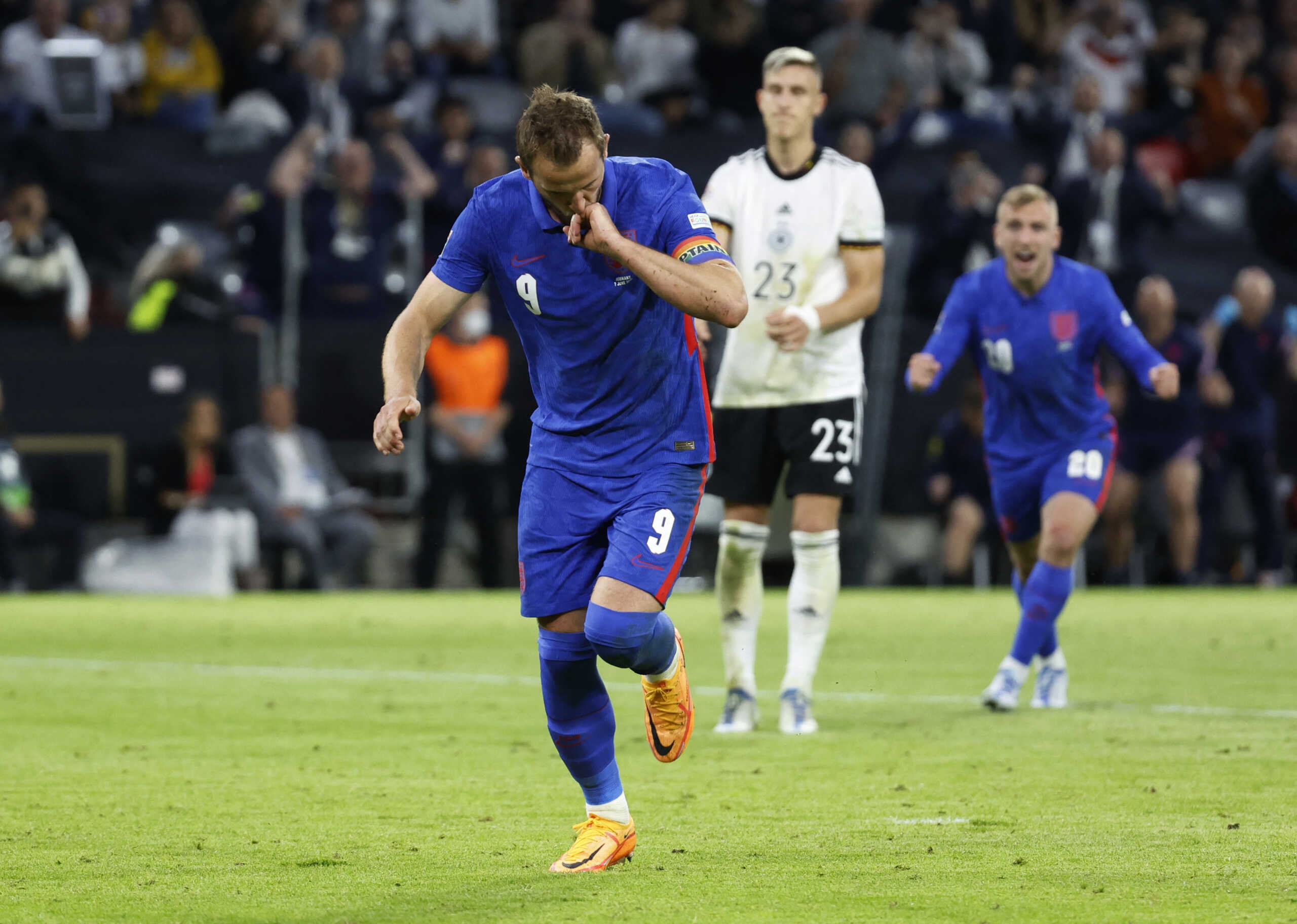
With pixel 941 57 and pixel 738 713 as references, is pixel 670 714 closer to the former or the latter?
pixel 738 713

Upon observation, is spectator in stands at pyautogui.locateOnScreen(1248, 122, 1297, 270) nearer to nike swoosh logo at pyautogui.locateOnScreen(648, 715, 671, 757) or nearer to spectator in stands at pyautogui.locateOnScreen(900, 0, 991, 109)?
spectator in stands at pyautogui.locateOnScreen(900, 0, 991, 109)

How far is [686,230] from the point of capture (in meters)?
5.65

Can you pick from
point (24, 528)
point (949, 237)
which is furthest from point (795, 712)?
point (949, 237)

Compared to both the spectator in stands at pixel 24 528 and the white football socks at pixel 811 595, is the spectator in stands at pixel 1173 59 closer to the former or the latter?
the spectator in stands at pixel 24 528

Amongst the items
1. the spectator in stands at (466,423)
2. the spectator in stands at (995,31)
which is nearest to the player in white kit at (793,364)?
the spectator in stands at (466,423)

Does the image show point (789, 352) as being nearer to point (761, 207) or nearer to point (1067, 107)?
point (761, 207)

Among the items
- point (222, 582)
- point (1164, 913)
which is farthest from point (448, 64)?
point (1164, 913)

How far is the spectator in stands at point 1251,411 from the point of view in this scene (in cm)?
1803

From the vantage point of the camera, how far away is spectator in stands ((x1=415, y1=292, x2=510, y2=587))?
56.0 ft

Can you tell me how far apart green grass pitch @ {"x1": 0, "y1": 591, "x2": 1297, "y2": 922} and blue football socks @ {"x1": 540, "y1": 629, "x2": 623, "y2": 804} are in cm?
27

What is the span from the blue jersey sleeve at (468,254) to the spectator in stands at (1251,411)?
43.0 ft

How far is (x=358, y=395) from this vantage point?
17.2 m

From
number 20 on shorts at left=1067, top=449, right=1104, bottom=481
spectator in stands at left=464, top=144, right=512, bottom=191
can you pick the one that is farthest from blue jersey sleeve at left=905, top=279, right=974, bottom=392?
spectator in stands at left=464, top=144, right=512, bottom=191

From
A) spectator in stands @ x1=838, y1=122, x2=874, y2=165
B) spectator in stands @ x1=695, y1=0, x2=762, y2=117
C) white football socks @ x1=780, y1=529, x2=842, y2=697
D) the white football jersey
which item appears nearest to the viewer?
white football socks @ x1=780, y1=529, x2=842, y2=697
